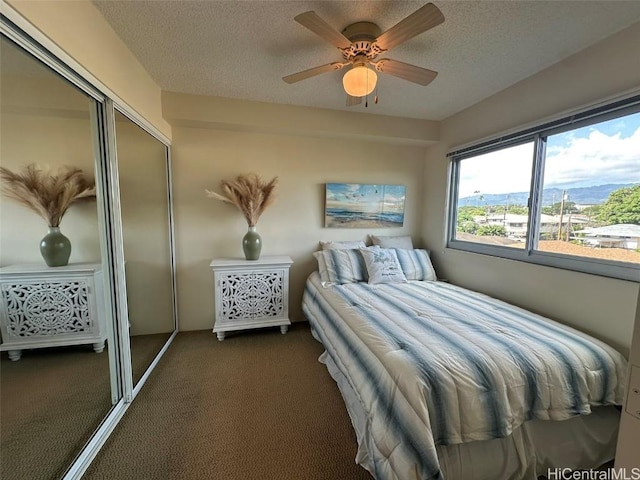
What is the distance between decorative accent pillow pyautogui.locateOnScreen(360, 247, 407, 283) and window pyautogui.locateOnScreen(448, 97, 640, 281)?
2.65ft

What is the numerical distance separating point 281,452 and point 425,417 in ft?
2.82

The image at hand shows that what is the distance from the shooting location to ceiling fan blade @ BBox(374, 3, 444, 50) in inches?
47.5

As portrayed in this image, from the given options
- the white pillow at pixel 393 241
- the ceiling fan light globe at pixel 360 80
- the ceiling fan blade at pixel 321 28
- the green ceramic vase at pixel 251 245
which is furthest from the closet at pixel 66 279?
the white pillow at pixel 393 241

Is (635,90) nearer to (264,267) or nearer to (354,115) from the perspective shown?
(354,115)

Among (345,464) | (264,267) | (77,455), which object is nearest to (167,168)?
(264,267)

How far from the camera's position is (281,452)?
1447 millimetres

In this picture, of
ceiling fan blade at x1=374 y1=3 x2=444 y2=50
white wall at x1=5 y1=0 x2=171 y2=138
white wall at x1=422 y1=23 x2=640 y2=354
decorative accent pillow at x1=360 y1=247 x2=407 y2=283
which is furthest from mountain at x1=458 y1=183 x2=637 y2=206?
white wall at x1=5 y1=0 x2=171 y2=138

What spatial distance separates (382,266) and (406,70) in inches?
67.9

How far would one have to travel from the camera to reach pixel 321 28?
4.42 ft

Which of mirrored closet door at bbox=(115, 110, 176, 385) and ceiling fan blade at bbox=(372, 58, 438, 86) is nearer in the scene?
ceiling fan blade at bbox=(372, 58, 438, 86)

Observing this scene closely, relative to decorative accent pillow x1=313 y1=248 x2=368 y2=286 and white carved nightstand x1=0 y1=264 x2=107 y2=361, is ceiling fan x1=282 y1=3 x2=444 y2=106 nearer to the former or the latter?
decorative accent pillow x1=313 y1=248 x2=368 y2=286

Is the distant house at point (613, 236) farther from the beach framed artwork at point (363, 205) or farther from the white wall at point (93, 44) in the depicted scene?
the white wall at point (93, 44)

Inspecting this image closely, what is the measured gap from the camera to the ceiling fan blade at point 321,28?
4.13ft

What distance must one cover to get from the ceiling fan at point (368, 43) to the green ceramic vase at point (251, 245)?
1.52m
